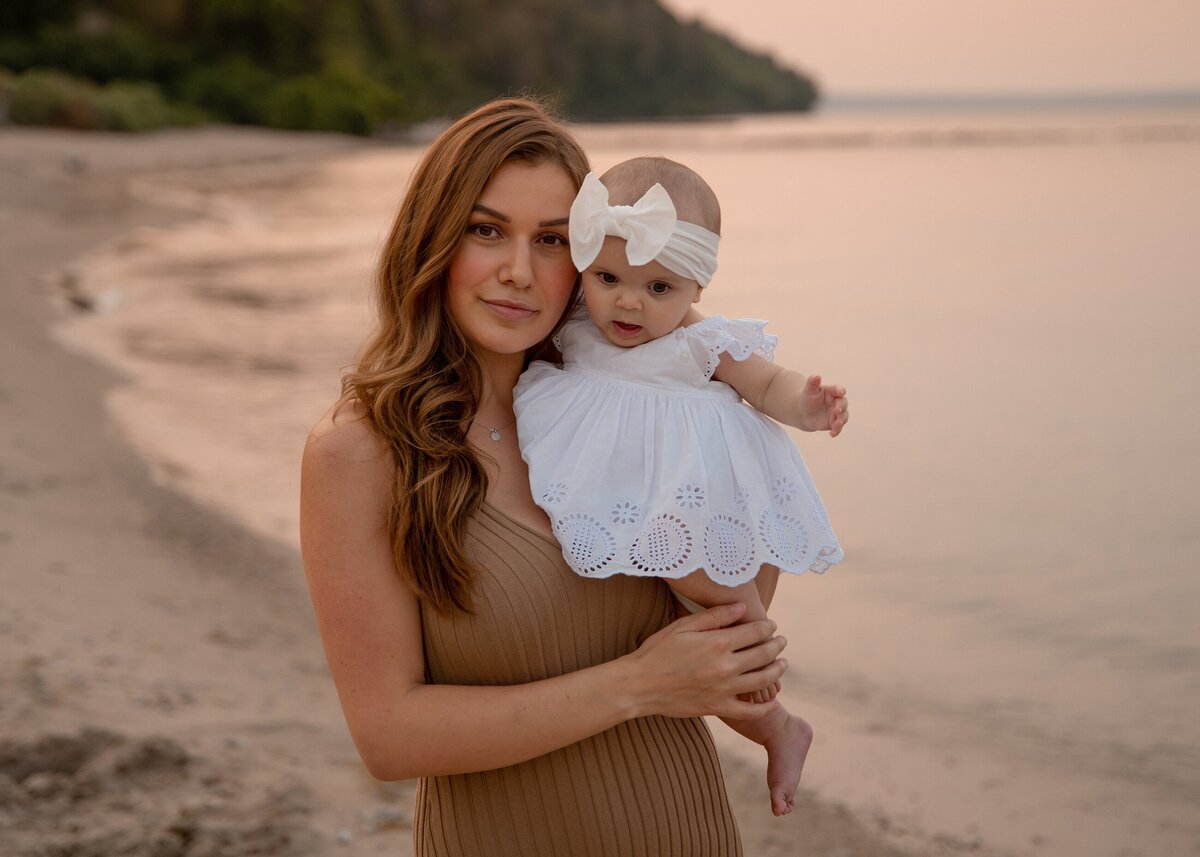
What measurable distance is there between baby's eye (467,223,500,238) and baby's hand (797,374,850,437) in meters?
0.55

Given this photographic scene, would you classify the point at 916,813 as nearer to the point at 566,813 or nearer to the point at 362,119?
the point at 566,813

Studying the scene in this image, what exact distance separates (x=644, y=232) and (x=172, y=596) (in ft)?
12.4

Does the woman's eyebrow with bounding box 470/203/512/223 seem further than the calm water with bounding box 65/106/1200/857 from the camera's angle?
No

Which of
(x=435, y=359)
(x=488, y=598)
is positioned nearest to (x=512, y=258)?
(x=435, y=359)

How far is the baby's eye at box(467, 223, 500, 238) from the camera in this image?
185 cm

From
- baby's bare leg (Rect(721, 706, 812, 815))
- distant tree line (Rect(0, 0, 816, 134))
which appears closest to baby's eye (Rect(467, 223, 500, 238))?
baby's bare leg (Rect(721, 706, 812, 815))

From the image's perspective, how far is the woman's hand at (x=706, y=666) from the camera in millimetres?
1763

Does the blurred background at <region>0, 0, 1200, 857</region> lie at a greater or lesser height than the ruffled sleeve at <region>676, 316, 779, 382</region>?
lesser

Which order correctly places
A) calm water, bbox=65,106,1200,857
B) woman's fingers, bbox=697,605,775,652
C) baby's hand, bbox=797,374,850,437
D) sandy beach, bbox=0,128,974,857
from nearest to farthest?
woman's fingers, bbox=697,605,775,652, baby's hand, bbox=797,374,850,437, sandy beach, bbox=0,128,974,857, calm water, bbox=65,106,1200,857

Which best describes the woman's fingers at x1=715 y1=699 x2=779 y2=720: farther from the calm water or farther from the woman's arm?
the calm water

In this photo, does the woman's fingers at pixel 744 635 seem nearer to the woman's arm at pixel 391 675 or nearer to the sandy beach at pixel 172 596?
the woman's arm at pixel 391 675

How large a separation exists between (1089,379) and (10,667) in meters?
8.61

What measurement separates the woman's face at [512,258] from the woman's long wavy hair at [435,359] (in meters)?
0.02

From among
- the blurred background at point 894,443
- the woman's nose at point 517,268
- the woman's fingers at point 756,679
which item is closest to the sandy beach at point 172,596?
the blurred background at point 894,443
